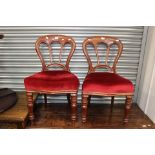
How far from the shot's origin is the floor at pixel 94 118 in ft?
6.11

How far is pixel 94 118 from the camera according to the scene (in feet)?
6.60

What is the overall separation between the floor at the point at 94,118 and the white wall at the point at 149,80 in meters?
0.10

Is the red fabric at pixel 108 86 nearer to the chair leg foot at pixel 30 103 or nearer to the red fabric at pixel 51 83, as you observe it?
the red fabric at pixel 51 83

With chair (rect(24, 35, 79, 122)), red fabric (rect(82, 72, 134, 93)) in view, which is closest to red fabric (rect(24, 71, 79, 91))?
chair (rect(24, 35, 79, 122))

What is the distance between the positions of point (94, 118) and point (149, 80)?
2.32 ft

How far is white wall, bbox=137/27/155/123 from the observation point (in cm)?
188

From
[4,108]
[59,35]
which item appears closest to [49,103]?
[4,108]

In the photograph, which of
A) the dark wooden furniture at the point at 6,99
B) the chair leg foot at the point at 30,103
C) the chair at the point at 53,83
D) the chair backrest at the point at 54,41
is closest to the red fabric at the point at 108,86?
the chair at the point at 53,83

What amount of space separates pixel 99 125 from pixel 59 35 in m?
1.00

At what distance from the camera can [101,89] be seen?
1621mm

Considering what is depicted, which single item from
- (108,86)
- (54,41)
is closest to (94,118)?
(108,86)

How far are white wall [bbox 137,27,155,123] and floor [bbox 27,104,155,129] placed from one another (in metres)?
0.10

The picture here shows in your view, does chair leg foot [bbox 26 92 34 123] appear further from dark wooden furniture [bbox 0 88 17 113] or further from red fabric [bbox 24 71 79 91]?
dark wooden furniture [bbox 0 88 17 113]
